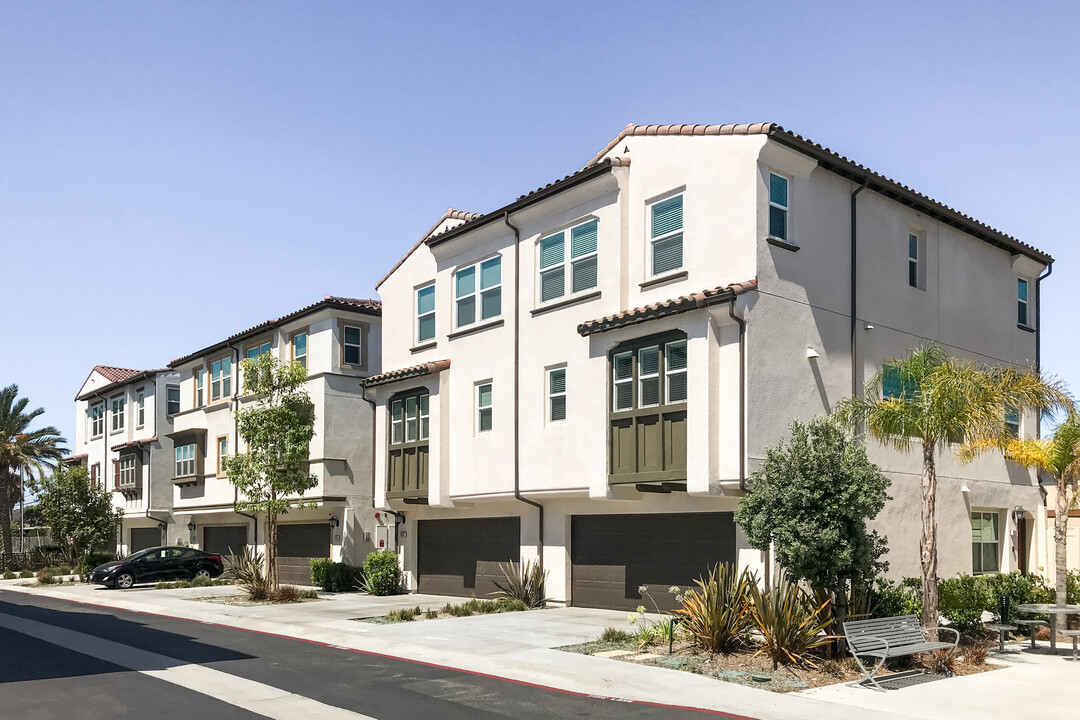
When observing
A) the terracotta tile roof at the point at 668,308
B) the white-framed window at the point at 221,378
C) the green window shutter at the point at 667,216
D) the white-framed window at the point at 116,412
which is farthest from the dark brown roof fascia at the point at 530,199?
the white-framed window at the point at 116,412

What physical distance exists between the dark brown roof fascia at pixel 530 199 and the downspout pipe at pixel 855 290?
551 cm

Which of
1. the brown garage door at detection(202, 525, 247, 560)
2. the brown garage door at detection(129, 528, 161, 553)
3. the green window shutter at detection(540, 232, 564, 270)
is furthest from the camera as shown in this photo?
the brown garage door at detection(129, 528, 161, 553)

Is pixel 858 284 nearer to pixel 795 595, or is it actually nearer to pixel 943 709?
pixel 795 595

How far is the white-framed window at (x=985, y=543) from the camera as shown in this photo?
2459 centimetres

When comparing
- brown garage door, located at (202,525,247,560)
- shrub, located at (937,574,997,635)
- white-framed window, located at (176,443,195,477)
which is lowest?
brown garage door, located at (202,525,247,560)

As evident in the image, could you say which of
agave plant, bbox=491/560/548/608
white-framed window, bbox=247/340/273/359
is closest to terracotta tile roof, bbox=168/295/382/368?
white-framed window, bbox=247/340/273/359

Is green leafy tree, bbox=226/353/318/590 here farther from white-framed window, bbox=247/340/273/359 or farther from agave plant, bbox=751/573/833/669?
agave plant, bbox=751/573/833/669

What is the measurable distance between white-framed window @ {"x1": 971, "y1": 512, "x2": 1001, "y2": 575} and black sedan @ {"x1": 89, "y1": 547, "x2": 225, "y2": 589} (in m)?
26.2

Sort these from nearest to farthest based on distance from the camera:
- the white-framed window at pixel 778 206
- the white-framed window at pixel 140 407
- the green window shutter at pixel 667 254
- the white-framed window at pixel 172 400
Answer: the white-framed window at pixel 778 206
the green window shutter at pixel 667 254
the white-framed window at pixel 172 400
the white-framed window at pixel 140 407

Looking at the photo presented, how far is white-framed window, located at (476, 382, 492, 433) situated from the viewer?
84.6ft

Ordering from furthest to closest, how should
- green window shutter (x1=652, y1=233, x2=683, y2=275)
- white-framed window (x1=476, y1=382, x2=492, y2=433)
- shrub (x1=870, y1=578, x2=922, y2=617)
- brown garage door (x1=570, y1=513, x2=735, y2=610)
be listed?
white-framed window (x1=476, y1=382, x2=492, y2=433) < green window shutter (x1=652, y1=233, x2=683, y2=275) < brown garage door (x1=570, y1=513, x2=735, y2=610) < shrub (x1=870, y1=578, x2=922, y2=617)

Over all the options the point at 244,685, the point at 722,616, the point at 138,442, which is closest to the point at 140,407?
the point at 138,442

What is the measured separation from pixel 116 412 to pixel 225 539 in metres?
14.6

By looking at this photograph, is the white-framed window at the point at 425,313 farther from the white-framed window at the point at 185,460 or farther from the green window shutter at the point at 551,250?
the white-framed window at the point at 185,460
